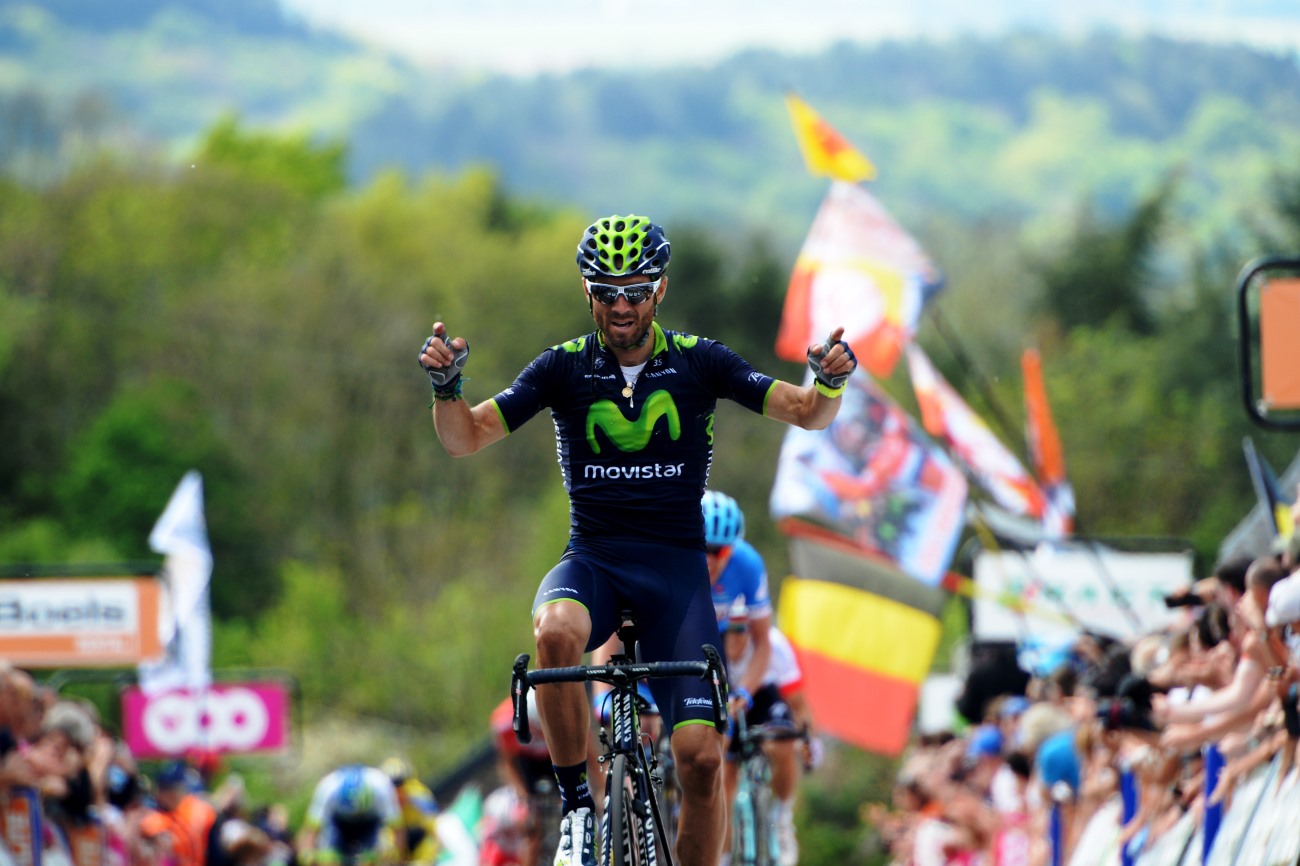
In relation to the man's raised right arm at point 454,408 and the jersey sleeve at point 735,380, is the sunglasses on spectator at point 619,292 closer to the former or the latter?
the jersey sleeve at point 735,380

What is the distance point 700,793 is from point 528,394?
1.65 m

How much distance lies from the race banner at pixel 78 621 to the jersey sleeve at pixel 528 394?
44.4 feet

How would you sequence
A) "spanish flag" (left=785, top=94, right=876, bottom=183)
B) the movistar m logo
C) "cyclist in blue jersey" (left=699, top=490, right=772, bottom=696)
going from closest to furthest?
the movistar m logo → "cyclist in blue jersey" (left=699, top=490, right=772, bottom=696) → "spanish flag" (left=785, top=94, right=876, bottom=183)

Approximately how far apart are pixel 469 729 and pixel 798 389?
41.1 m

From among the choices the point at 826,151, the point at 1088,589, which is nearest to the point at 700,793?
the point at 1088,589

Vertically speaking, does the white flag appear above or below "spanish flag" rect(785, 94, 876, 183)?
below

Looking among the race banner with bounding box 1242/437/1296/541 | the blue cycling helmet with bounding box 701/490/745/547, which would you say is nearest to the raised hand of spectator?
the blue cycling helmet with bounding box 701/490/745/547

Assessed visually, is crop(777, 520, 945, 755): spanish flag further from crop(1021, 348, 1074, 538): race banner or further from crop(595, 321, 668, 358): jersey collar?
crop(595, 321, 668, 358): jersey collar

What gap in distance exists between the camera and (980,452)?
20.8 m

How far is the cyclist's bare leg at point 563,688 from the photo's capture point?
750 centimetres

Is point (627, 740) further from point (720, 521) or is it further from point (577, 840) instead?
point (720, 521)

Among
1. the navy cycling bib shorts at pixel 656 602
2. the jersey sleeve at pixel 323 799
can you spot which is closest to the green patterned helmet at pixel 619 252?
the navy cycling bib shorts at pixel 656 602

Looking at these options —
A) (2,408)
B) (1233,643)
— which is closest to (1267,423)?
(1233,643)

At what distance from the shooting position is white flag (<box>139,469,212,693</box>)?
918 inches
